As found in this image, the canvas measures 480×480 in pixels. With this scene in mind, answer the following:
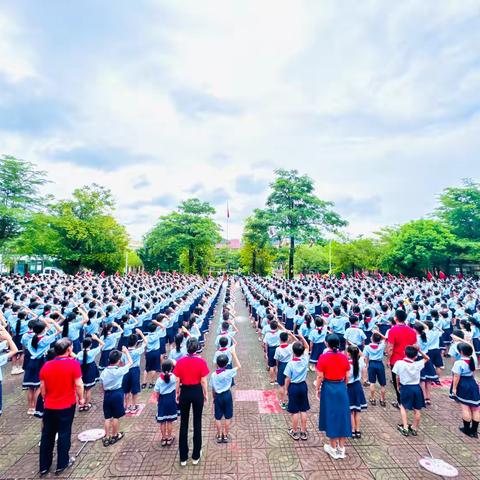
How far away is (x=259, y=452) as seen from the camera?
168 inches

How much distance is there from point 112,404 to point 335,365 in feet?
11.6

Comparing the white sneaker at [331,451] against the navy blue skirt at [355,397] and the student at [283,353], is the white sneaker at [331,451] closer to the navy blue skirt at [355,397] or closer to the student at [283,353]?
the navy blue skirt at [355,397]

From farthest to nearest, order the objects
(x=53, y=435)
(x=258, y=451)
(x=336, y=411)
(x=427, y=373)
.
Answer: (x=427, y=373) → (x=258, y=451) → (x=336, y=411) → (x=53, y=435)

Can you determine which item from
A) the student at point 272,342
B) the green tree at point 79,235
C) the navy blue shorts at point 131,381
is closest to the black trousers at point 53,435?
the navy blue shorts at point 131,381

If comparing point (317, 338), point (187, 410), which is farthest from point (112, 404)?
point (317, 338)

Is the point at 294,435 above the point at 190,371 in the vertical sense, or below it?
below

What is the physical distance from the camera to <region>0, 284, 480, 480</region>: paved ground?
3.82 metres

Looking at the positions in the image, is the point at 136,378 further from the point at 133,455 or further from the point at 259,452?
the point at 259,452

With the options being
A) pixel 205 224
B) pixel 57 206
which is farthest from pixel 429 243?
pixel 57 206

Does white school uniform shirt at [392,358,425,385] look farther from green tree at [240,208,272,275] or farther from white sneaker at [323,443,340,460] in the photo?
green tree at [240,208,272,275]

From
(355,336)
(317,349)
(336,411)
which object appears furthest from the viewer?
(317,349)

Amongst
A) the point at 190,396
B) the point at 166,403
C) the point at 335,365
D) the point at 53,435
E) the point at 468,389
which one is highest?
the point at 335,365

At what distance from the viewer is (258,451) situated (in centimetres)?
430

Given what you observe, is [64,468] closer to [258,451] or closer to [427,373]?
[258,451]
